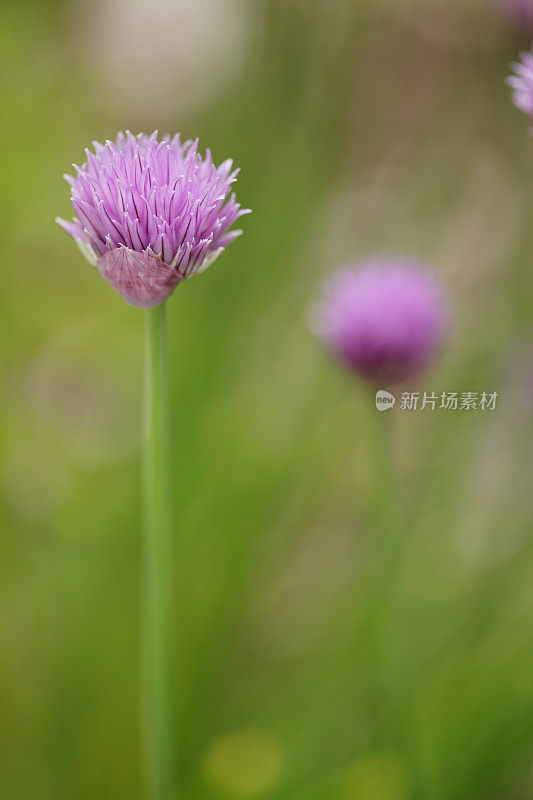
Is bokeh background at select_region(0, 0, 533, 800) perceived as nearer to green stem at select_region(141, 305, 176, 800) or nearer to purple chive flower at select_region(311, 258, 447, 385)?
purple chive flower at select_region(311, 258, 447, 385)

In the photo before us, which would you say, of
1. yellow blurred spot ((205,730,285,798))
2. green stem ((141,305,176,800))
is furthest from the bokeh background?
green stem ((141,305,176,800))

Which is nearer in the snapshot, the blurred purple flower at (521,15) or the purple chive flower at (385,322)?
the purple chive flower at (385,322)

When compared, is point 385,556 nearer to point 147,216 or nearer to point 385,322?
point 385,322

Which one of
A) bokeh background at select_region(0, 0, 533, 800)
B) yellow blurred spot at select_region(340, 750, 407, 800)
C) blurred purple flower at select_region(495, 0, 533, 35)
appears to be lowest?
yellow blurred spot at select_region(340, 750, 407, 800)

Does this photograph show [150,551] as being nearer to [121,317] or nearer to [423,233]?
[423,233]

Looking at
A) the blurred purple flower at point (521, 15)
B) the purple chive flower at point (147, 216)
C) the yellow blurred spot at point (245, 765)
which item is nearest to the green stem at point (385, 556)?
the yellow blurred spot at point (245, 765)

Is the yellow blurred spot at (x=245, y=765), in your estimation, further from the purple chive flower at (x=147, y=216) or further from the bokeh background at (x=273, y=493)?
the purple chive flower at (x=147, y=216)
